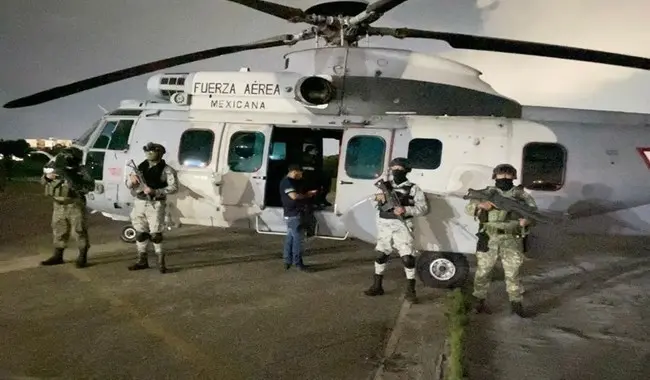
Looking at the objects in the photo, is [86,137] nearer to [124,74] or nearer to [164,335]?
[124,74]

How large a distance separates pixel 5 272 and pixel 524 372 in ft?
22.1

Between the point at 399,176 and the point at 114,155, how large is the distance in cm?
497

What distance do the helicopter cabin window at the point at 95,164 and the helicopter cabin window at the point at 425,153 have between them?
5.00 m

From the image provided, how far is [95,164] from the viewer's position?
375 inches

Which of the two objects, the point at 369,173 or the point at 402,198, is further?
the point at 369,173

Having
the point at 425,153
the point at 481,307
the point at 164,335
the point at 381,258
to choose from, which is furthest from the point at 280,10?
the point at 481,307

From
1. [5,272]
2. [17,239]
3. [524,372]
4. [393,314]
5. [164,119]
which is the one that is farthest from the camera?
[17,239]

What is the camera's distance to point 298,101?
339 inches

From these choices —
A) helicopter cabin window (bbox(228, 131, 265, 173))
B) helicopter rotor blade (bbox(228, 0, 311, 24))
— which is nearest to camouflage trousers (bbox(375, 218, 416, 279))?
helicopter cabin window (bbox(228, 131, 265, 173))

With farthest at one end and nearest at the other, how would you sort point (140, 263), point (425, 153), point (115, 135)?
point (115, 135)
point (140, 263)
point (425, 153)

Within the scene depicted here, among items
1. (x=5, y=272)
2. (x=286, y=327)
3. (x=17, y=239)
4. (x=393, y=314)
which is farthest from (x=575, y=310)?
(x=17, y=239)

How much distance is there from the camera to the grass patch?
4.46m

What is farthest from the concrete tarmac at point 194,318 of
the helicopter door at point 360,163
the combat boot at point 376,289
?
the helicopter door at point 360,163

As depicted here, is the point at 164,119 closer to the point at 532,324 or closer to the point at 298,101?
the point at 298,101
